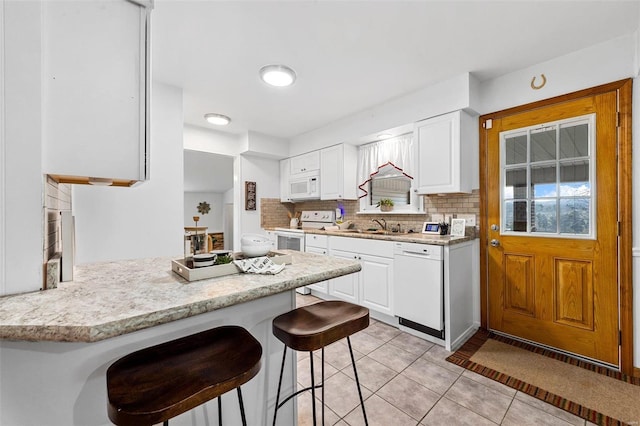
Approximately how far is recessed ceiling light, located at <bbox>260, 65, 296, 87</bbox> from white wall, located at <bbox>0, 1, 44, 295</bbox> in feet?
5.59

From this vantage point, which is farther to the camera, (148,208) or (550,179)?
(148,208)

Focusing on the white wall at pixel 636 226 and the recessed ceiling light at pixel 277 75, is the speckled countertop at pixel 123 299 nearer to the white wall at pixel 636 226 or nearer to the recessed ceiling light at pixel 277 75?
the recessed ceiling light at pixel 277 75

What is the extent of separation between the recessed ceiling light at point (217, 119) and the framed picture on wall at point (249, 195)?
1046 mm

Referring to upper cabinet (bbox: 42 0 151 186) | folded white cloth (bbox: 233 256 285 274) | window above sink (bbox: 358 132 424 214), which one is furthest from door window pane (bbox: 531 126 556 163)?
upper cabinet (bbox: 42 0 151 186)

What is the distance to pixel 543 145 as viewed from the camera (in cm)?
238

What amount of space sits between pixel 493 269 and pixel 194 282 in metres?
2.72

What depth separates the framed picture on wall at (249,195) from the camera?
14.5 feet

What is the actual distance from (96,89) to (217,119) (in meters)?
2.79

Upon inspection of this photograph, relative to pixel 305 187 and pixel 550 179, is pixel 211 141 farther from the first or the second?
pixel 550 179

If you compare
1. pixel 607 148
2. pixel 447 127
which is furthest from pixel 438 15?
pixel 607 148

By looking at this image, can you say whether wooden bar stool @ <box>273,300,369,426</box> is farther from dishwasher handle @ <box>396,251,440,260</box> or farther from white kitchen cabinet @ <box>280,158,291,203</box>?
white kitchen cabinet @ <box>280,158,291,203</box>

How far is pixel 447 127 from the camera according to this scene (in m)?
2.65

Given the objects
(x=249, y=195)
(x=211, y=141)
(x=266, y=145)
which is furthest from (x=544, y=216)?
(x=211, y=141)

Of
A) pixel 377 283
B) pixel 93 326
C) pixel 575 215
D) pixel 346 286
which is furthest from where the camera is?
pixel 346 286
